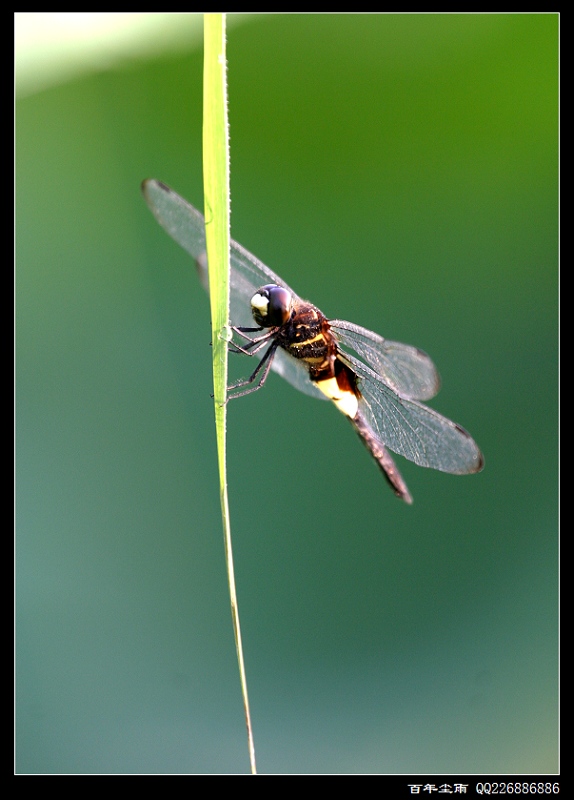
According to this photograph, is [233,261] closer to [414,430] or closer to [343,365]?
[343,365]

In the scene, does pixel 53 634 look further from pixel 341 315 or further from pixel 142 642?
pixel 341 315

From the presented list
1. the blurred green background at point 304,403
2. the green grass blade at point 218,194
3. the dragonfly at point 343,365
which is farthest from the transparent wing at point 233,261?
the green grass blade at point 218,194

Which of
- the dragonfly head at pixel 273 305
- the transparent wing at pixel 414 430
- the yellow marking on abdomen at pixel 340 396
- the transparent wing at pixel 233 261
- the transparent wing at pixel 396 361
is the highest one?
the transparent wing at pixel 233 261

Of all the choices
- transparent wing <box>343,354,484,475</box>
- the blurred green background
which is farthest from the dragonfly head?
the blurred green background

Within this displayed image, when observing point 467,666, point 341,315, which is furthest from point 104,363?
point 467,666

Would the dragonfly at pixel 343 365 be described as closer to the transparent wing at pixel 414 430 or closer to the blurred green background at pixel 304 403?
the transparent wing at pixel 414 430

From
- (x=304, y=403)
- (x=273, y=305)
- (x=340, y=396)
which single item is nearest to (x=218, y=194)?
(x=273, y=305)
